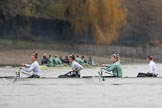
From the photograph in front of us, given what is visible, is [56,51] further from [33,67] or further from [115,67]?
[115,67]

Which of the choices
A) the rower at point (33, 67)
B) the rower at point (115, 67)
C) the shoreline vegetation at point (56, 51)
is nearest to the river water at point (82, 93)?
the rower at point (115, 67)

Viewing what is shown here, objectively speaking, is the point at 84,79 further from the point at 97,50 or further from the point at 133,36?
the point at 133,36

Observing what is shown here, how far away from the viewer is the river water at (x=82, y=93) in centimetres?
1820

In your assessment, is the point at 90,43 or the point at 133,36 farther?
the point at 133,36

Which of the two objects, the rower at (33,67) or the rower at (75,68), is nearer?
the rower at (33,67)

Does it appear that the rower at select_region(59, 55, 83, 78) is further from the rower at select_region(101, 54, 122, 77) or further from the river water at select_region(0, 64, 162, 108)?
the rower at select_region(101, 54, 122, 77)

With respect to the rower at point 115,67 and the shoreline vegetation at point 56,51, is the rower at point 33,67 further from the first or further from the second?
the shoreline vegetation at point 56,51

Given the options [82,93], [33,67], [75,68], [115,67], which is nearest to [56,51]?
[75,68]

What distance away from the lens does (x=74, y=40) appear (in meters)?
70.5

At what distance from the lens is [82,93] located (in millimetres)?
21703

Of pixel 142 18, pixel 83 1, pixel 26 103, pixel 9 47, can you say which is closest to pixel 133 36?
pixel 142 18

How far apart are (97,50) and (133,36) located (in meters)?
11.0

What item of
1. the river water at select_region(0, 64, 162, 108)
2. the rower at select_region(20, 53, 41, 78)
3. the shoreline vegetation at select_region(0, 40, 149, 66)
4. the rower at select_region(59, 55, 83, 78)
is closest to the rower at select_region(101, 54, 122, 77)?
the river water at select_region(0, 64, 162, 108)

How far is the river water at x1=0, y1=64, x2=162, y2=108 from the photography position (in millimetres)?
18203
